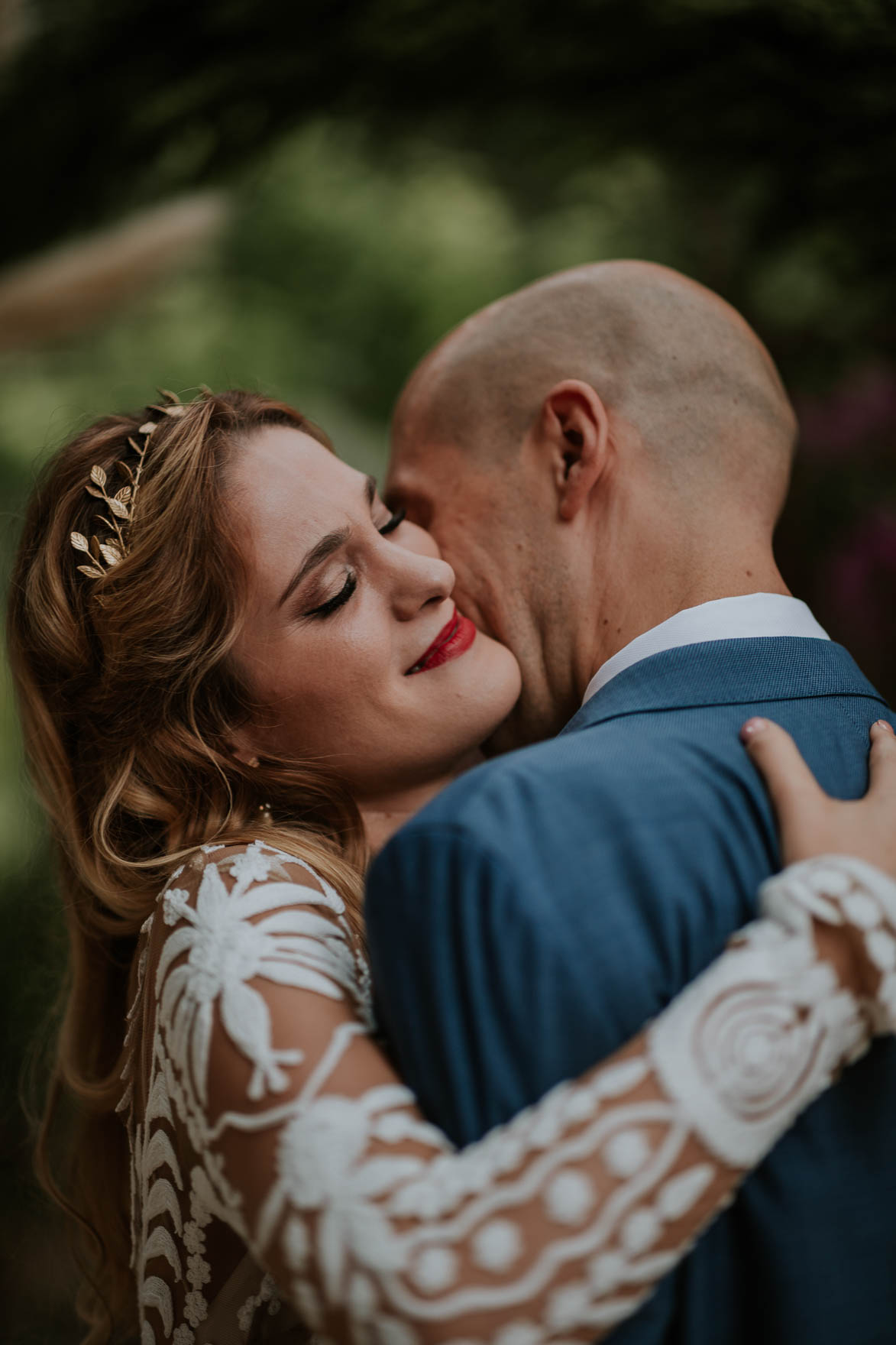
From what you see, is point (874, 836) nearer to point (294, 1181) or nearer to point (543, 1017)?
point (543, 1017)

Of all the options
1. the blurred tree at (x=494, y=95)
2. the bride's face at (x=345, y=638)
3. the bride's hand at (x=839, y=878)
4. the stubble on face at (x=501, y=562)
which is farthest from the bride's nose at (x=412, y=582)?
the blurred tree at (x=494, y=95)

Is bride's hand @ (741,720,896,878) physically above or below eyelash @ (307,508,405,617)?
below

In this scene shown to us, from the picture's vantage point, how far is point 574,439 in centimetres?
175

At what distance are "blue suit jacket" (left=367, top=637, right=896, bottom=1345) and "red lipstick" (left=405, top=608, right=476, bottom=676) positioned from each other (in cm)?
54

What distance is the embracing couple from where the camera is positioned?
3.10 feet

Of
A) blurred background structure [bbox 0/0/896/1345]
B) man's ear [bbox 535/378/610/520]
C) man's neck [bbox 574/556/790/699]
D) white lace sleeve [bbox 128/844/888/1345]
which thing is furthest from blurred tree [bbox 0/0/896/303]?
white lace sleeve [bbox 128/844/888/1345]

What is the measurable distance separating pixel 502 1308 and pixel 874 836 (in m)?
0.57

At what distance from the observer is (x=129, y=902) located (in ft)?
5.45

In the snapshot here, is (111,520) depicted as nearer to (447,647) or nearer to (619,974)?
(447,647)

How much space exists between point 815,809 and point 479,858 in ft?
1.19

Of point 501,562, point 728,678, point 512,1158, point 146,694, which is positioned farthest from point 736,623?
point 146,694

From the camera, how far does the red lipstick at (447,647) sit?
65.7 inches

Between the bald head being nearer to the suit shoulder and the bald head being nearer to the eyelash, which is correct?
the eyelash

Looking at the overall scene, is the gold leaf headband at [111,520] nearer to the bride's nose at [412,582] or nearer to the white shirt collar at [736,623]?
the bride's nose at [412,582]
